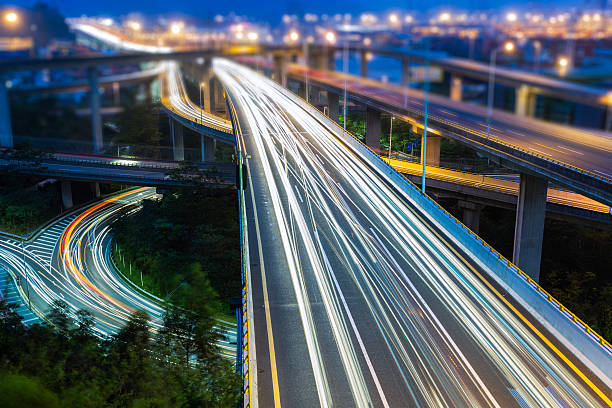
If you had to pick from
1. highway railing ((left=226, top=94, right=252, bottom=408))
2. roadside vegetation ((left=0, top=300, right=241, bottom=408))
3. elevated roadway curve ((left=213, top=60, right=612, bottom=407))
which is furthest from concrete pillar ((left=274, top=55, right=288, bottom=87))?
highway railing ((left=226, top=94, right=252, bottom=408))

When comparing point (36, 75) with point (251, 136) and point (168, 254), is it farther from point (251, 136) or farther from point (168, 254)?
point (168, 254)

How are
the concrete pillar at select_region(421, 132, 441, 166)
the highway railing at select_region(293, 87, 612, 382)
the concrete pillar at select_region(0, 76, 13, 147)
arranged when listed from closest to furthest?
1. the highway railing at select_region(293, 87, 612, 382)
2. the concrete pillar at select_region(421, 132, 441, 166)
3. the concrete pillar at select_region(0, 76, 13, 147)

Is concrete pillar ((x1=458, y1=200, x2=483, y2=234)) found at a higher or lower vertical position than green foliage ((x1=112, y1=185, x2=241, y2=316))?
higher

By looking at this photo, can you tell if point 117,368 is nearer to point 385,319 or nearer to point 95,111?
point 385,319

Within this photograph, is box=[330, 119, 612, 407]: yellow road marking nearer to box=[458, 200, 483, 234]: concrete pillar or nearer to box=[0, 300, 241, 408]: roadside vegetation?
box=[0, 300, 241, 408]: roadside vegetation

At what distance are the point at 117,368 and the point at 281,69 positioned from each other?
335 feet

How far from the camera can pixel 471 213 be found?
47.7 m

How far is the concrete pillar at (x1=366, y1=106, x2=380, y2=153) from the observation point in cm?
6056

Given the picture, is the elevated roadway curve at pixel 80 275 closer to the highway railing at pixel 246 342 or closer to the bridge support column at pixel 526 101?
the highway railing at pixel 246 342

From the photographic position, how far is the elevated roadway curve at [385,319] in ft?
57.5

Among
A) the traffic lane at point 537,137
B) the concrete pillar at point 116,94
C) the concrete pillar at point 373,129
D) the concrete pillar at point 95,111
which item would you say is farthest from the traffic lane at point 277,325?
the concrete pillar at point 116,94

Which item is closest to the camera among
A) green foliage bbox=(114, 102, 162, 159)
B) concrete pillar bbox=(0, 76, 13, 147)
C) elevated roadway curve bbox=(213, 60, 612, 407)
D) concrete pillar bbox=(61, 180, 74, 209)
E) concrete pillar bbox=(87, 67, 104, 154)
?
elevated roadway curve bbox=(213, 60, 612, 407)

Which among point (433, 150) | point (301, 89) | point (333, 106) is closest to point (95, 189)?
point (333, 106)

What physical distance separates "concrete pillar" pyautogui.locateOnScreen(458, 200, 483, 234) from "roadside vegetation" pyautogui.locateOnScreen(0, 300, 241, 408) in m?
27.1
